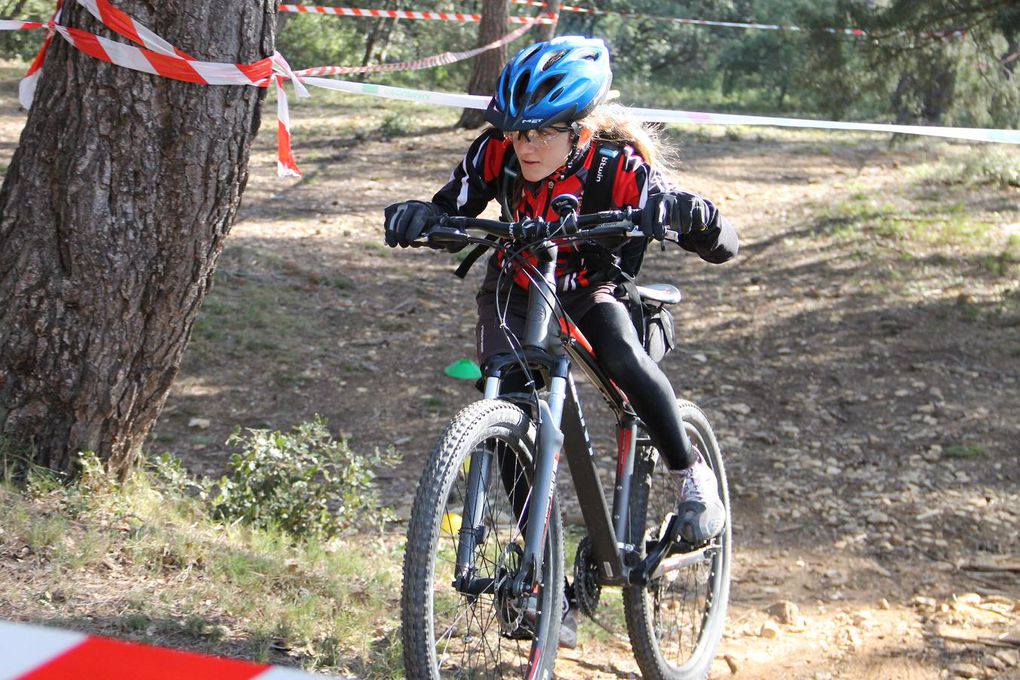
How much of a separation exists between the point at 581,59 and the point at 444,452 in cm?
120

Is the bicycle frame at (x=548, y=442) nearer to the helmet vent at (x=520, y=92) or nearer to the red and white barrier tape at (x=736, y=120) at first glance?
the helmet vent at (x=520, y=92)

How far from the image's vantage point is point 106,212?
409 centimetres

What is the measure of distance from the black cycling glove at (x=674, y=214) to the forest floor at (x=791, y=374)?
6.04ft

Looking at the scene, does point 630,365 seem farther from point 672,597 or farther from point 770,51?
point 770,51

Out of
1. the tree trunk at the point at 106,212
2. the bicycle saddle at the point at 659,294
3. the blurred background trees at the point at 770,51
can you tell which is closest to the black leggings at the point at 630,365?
the bicycle saddle at the point at 659,294

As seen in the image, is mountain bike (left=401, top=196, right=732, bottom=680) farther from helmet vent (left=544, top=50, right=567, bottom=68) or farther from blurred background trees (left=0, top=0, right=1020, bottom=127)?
blurred background trees (left=0, top=0, right=1020, bottom=127)

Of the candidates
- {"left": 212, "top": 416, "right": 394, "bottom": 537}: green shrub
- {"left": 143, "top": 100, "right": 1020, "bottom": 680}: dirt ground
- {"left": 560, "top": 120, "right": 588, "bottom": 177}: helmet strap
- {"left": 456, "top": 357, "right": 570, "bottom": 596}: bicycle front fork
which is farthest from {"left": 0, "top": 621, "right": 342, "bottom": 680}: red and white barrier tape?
{"left": 212, "top": 416, "right": 394, "bottom": 537}: green shrub

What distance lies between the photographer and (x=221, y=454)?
19.5 feet

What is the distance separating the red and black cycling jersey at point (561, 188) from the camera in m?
3.32

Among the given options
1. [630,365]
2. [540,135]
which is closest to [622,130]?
[540,135]

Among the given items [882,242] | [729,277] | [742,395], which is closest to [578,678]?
[742,395]

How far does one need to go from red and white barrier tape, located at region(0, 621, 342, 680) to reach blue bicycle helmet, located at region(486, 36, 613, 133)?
5.57ft

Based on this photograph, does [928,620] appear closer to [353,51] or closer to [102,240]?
[102,240]

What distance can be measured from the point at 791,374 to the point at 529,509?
491 cm
